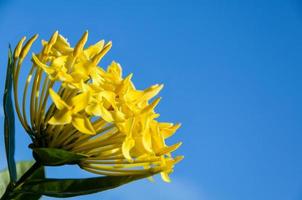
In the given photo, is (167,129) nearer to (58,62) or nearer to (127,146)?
(127,146)

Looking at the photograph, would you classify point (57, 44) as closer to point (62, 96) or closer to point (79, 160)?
point (62, 96)

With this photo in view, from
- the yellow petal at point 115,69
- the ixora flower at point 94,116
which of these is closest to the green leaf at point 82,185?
the ixora flower at point 94,116

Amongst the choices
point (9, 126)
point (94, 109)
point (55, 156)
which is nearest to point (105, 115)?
point (94, 109)

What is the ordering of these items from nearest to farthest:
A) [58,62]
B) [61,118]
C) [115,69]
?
[61,118], [58,62], [115,69]

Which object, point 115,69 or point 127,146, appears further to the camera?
point 115,69

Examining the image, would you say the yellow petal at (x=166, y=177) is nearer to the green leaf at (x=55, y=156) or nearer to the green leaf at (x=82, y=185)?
the green leaf at (x=82, y=185)

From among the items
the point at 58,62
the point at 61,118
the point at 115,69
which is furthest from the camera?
the point at 115,69
